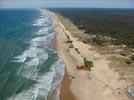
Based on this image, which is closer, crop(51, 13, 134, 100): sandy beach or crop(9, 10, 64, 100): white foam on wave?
crop(51, 13, 134, 100): sandy beach

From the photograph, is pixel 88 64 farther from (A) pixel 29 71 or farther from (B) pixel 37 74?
(A) pixel 29 71

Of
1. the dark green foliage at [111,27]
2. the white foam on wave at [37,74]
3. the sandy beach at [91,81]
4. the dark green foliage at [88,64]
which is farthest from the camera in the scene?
the dark green foliage at [111,27]

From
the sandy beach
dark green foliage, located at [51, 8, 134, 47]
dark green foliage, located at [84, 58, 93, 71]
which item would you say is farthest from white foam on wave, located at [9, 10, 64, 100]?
dark green foliage, located at [51, 8, 134, 47]

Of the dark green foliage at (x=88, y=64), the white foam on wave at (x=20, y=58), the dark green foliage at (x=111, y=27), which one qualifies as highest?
the dark green foliage at (x=88, y=64)

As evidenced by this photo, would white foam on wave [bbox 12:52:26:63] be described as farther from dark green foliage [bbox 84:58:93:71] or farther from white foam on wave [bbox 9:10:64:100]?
dark green foliage [bbox 84:58:93:71]

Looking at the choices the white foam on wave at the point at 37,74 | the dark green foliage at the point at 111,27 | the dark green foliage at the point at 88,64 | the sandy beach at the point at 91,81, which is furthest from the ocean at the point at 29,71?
the dark green foliage at the point at 111,27

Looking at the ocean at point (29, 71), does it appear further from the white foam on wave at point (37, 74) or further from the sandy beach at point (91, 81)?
the sandy beach at point (91, 81)

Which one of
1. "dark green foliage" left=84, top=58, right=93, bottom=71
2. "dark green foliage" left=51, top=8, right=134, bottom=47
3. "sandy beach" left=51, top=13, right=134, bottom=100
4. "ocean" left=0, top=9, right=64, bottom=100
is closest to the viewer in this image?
"sandy beach" left=51, top=13, right=134, bottom=100

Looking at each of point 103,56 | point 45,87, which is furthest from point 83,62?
point 45,87
